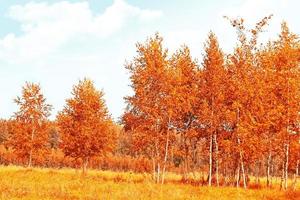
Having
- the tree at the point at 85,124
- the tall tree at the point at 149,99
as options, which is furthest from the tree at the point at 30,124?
the tall tree at the point at 149,99

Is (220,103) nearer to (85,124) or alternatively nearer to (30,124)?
(85,124)

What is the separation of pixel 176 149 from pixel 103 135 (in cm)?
928

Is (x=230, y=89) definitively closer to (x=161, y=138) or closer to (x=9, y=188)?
(x=161, y=138)

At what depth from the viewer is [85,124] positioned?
144ft

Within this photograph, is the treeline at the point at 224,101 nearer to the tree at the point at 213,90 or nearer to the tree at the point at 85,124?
the tree at the point at 213,90

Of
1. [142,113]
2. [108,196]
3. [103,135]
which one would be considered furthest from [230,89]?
[108,196]

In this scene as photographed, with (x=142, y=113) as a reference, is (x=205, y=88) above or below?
above

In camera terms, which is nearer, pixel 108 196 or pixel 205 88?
pixel 108 196

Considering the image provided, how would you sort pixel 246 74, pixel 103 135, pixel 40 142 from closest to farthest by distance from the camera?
pixel 246 74
pixel 103 135
pixel 40 142

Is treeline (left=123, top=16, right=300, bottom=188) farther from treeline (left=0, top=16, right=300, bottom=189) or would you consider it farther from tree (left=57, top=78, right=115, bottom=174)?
tree (left=57, top=78, right=115, bottom=174)

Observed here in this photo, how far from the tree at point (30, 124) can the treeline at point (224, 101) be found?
16303 mm

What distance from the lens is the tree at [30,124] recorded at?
162 feet

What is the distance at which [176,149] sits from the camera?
3803 cm

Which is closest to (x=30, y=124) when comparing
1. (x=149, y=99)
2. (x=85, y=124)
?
(x=85, y=124)
